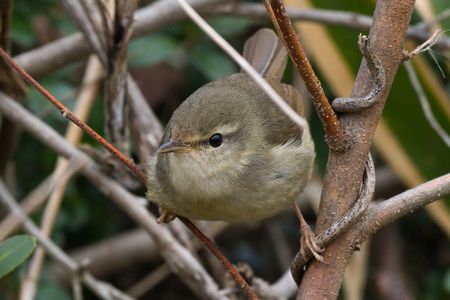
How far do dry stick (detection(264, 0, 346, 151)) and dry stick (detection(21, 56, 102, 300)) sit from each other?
1.25 meters

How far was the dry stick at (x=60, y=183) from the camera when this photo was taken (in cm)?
247

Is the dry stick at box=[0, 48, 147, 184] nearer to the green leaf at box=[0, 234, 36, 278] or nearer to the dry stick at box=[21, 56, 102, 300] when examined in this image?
the green leaf at box=[0, 234, 36, 278]

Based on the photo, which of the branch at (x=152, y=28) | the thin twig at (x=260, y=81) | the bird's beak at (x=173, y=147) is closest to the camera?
the thin twig at (x=260, y=81)

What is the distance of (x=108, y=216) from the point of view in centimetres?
352

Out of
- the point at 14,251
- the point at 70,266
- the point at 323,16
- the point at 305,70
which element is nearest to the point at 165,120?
the point at 323,16

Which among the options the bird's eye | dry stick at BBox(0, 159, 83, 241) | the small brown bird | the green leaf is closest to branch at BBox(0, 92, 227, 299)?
dry stick at BBox(0, 159, 83, 241)

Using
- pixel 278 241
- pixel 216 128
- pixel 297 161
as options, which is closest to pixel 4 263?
pixel 216 128

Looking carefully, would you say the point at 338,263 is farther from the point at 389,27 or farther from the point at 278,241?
the point at 278,241

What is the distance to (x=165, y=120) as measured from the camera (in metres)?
3.62

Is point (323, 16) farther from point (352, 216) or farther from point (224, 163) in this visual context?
point (352, 216)

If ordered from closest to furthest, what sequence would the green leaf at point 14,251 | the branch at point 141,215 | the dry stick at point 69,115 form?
the dry stick at point 69,115, the green leaf at point 14,251, the branch at point 141,215

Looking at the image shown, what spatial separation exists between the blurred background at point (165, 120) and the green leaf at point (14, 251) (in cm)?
117

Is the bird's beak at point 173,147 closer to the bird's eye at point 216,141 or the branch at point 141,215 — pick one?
the bird's eye at point 216,141

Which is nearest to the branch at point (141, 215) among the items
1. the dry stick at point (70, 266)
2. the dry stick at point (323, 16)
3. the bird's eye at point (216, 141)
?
the dry stick at point (70, 266)
